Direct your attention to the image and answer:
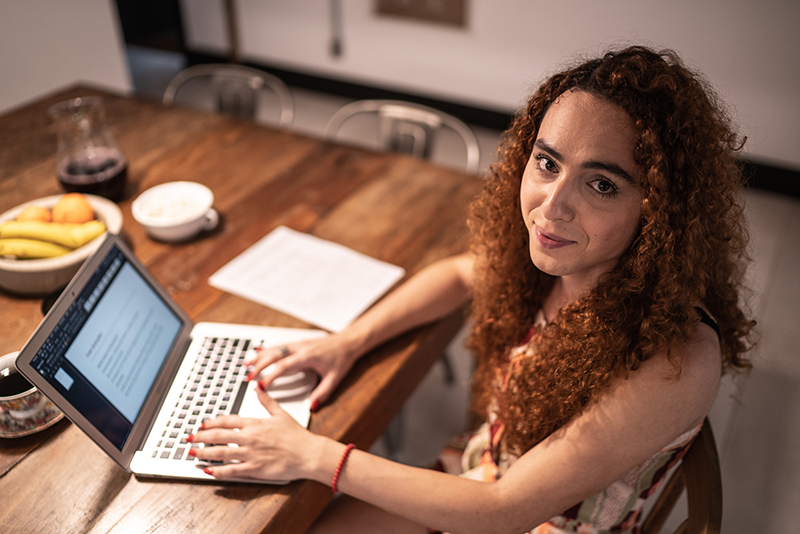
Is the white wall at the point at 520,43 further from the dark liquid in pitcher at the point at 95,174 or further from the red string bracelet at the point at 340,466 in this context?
the red string bracelet at the point at 340,466

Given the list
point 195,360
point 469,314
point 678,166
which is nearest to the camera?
point 678,166

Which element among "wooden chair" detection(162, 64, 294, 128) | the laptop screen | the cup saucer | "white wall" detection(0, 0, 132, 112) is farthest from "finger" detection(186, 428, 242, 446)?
"white wall" detection(0, 0, 132, 112)

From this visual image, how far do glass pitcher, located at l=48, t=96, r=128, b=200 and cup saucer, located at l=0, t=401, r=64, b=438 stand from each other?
74 cm

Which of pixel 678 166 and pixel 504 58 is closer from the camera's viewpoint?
pixel 678 166

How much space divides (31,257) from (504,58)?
3.29 m

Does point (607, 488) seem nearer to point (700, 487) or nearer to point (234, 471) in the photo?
point (700, 487)

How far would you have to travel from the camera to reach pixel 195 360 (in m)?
1.14

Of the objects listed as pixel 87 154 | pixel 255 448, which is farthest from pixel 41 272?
pixel 255 448

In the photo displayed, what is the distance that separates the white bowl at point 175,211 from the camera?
4.84ft

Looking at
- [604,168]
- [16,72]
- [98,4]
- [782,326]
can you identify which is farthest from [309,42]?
[604,168]

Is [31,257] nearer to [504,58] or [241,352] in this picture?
[241,352]

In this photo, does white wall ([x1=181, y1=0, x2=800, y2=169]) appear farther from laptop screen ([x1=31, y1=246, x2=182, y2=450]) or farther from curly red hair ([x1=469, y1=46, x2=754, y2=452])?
laptop screen ([x1=31, y1=246, x2=182, y2=450])

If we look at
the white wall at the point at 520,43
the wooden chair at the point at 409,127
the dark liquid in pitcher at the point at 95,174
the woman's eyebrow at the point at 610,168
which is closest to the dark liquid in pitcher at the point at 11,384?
the dark liquid in pitcher at the point at 95,174

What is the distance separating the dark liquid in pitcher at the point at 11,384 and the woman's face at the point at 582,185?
88 cm
